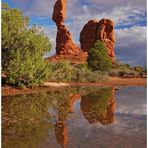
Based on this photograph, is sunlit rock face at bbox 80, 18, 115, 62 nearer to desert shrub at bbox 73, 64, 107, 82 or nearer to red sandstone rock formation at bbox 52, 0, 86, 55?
red sandstone rock formation at bbox 52, 0, 86, 55

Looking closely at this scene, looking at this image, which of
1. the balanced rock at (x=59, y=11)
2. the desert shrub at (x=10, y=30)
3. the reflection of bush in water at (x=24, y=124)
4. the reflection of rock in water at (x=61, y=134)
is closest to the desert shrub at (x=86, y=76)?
the desert shrub at (x=10, y=30)

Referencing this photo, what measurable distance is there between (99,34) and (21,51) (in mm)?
64571

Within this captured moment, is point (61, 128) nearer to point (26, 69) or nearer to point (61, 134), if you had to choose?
point (61, 134)

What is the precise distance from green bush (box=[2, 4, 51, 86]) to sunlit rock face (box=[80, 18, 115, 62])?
62.0m

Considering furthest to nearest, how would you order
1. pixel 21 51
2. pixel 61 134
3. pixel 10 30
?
pixel 21 51, pixel 10 30, pixel 61 134

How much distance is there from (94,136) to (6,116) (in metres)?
4.82

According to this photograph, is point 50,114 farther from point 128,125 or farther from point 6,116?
point 128,125

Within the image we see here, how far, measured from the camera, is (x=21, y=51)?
25906mm

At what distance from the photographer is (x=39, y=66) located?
25641 mm

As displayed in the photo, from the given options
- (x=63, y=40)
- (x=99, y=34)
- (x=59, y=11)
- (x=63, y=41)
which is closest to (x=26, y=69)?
(x=59, y=11)

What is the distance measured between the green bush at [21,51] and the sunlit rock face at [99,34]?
203 ft

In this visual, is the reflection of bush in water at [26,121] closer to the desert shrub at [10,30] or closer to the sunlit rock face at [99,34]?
the desert shrub at [10,30]

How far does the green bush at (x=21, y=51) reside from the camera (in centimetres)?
2445

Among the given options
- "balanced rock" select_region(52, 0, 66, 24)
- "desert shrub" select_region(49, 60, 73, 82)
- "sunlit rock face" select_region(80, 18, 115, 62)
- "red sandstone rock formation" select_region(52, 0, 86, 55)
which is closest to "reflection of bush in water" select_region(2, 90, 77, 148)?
"desert shrub" select_region(49, 60, 73, 82)
